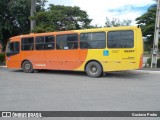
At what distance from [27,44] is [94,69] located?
17.9ft

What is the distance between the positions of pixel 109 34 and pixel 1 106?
319 inches

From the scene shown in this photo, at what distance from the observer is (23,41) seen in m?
17.3

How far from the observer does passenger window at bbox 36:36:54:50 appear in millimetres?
15922

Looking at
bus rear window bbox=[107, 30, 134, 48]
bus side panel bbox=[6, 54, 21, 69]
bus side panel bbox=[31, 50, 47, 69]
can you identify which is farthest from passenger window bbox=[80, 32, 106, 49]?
bus side panel bbox=[6, 54, 21, 69]

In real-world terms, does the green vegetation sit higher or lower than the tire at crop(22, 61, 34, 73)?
higher

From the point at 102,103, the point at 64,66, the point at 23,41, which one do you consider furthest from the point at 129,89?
the point at 23,41

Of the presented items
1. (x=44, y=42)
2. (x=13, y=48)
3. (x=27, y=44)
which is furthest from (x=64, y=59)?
(x=13, y=48)

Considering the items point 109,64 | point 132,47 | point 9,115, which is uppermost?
point 132,47

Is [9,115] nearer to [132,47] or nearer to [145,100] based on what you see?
[145,100]

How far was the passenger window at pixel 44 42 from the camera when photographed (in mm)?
15922

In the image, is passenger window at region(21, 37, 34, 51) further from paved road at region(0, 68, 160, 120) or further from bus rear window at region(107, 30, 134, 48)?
paved road at region(0, 68, 160, 120)

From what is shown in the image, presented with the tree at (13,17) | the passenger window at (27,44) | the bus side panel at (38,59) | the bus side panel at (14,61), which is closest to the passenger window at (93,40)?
the bus side panel at (38,59)

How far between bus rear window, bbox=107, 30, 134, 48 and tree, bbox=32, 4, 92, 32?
9.02 metres

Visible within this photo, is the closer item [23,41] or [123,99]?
[123,99]
